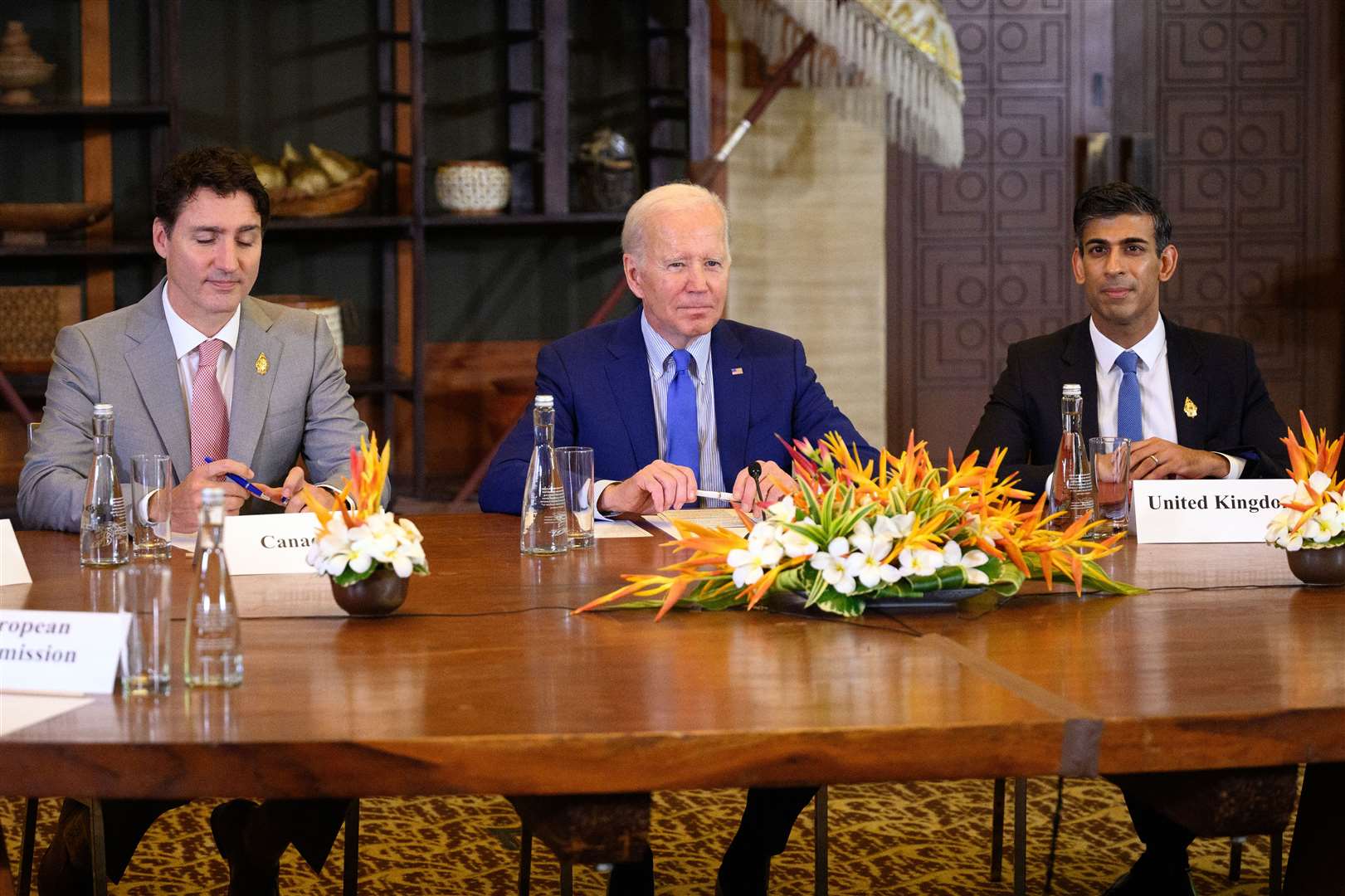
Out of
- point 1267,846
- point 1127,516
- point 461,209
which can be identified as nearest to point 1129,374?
point 1127,516

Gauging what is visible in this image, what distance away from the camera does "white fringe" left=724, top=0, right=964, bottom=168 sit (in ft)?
16.2

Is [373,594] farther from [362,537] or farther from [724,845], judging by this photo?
[724,845]

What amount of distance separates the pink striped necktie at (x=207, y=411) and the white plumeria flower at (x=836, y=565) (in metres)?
1.49

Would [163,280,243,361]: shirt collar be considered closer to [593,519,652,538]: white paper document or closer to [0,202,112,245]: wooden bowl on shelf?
[593,519,652,538]: white paper document

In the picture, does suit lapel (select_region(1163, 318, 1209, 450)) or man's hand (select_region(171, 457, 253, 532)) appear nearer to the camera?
man's hand (select_region(171, 457, 253, 532))

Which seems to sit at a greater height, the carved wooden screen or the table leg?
the carved wooden screen

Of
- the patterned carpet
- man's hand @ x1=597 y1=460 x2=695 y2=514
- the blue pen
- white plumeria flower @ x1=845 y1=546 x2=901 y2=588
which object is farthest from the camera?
the patterned carpet

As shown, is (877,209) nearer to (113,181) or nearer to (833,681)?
(113,181)

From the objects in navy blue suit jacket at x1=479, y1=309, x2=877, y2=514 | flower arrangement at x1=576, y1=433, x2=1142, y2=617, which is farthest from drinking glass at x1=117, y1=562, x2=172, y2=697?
navy blue suit jacket at x1=479, y1=309, x2=877, y2=514

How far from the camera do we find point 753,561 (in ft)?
5.97

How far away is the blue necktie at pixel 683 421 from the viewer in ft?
9.93

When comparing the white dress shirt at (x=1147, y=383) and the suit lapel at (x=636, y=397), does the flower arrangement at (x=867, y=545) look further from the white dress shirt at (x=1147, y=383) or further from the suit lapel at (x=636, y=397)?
the white dress shirt at (x=1147, y=383)

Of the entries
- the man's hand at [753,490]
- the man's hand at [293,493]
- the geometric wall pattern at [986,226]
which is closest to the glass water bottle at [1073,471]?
the man's hand at [753,490]

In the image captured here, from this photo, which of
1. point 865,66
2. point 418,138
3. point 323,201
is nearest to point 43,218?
point 323,201
